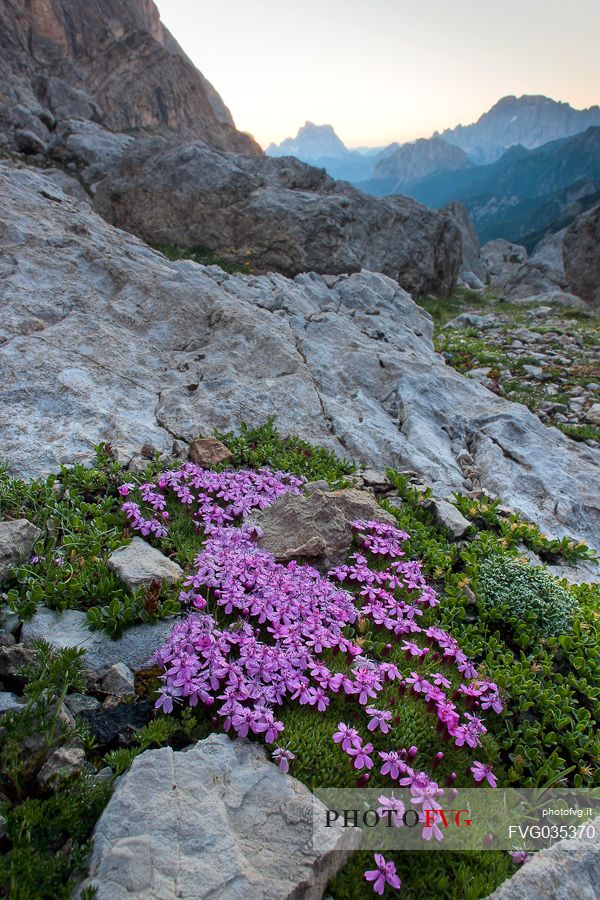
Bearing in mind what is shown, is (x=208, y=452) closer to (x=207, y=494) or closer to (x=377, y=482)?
(x=207, y=494)

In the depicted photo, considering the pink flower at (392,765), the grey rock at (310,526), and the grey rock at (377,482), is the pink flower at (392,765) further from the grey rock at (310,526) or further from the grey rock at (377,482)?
the grey rock at (377,482)

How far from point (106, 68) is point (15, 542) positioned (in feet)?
289

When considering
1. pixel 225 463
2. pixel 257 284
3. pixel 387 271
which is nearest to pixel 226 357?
pixel 225 463

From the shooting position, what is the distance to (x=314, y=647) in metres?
4.32

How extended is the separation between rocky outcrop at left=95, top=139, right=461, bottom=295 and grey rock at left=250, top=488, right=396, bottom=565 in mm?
16751

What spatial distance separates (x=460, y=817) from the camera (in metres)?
3.51

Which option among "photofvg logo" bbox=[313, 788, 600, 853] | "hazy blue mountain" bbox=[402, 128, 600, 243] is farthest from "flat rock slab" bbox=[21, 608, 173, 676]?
"hazy blue mountain" bbox=[402, 128, 600, 243]

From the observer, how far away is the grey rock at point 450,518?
6.67 m

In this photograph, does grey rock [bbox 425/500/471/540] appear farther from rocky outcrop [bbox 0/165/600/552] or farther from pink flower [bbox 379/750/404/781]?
pink flower [bbox 379/750/404/781]

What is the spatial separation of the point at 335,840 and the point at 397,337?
12772mm

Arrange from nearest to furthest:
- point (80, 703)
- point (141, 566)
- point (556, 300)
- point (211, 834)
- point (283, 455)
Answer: point (211, 834)
point (80, 703)
point (141, 566)
point (283, 455)
point (556, 300)

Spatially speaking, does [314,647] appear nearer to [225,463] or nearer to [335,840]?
[335,840]

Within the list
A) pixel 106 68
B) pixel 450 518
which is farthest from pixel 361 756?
pixel 106 68

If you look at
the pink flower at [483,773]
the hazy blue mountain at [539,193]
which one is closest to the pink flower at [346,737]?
the pink flower at [483,773]
